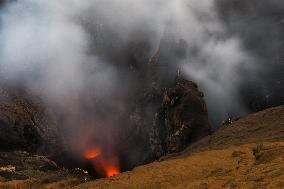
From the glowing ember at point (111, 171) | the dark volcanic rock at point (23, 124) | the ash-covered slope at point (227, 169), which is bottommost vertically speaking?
the ash-covered slope at point (227, 169)

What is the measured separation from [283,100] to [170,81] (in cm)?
2013

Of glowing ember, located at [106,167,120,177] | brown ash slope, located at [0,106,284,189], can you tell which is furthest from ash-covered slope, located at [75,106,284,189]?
glowing ember, located at [106,167,120,177]

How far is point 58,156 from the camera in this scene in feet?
228

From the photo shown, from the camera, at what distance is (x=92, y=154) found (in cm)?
8375

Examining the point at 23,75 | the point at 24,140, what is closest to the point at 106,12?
the point at 23,75

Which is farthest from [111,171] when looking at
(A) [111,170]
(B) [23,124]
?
(B) [23,124]

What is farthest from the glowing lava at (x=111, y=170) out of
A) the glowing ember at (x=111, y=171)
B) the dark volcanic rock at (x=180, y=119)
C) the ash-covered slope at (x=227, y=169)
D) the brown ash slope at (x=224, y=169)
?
the ash-covered slope at (x=227, y=169)

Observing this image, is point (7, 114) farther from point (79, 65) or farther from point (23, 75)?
point (79, 65)

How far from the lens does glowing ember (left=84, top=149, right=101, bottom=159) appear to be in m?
80.0

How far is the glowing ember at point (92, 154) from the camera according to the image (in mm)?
80000

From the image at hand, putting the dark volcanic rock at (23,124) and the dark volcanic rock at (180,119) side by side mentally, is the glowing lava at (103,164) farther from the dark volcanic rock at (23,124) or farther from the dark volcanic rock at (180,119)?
the dark volcanic rock at (180,119)

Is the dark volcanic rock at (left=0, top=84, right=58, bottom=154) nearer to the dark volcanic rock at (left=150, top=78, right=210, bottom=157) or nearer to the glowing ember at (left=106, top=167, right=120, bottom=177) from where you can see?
the glowing ember at (left=106, top=167, right=120, bottom=177)

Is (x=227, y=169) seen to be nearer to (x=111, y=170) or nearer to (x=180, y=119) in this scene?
(x=180, y=119)

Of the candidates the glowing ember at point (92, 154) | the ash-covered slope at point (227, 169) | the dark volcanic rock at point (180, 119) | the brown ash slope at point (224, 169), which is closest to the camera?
the ash-covered slope at point (227, 169)
